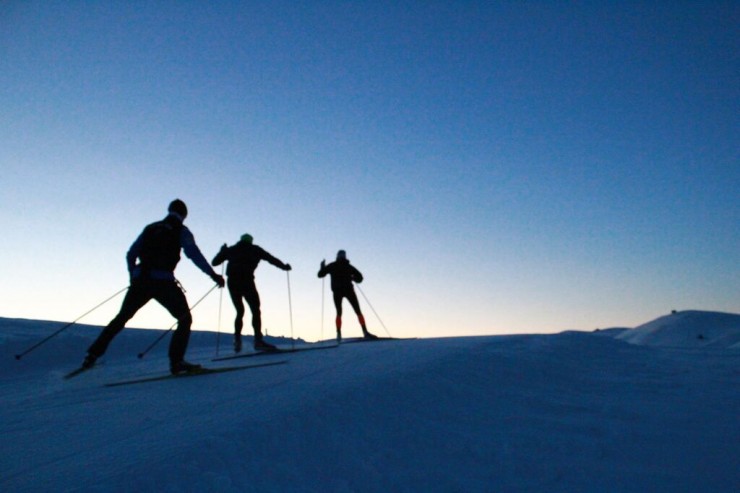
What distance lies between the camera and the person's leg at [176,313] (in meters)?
5.12

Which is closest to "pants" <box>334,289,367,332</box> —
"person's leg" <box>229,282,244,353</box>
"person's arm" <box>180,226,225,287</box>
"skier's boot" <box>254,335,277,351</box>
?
"person's leg" <box>229,282,244,353</box>

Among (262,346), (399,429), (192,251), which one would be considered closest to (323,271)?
(262,346)

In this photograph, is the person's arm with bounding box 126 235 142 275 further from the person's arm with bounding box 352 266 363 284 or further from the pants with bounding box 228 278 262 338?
the person's arm with bounding box 352 266 363 284

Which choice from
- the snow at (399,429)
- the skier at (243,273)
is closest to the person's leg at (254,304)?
the skier at (243,273)

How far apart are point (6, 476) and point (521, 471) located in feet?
7.50

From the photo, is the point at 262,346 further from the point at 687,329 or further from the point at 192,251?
the point at 687,329

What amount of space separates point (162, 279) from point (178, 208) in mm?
817

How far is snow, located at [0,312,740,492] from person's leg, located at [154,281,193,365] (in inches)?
22.1

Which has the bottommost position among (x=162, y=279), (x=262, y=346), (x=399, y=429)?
(x=399, y=429)

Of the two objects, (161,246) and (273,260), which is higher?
(273,260)

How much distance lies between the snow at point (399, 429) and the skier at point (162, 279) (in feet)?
2.18

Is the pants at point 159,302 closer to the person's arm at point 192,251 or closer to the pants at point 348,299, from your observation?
the person's arm at point 192,251

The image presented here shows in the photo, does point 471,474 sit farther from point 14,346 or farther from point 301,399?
point 14,346

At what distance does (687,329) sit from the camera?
1616 centimetres
